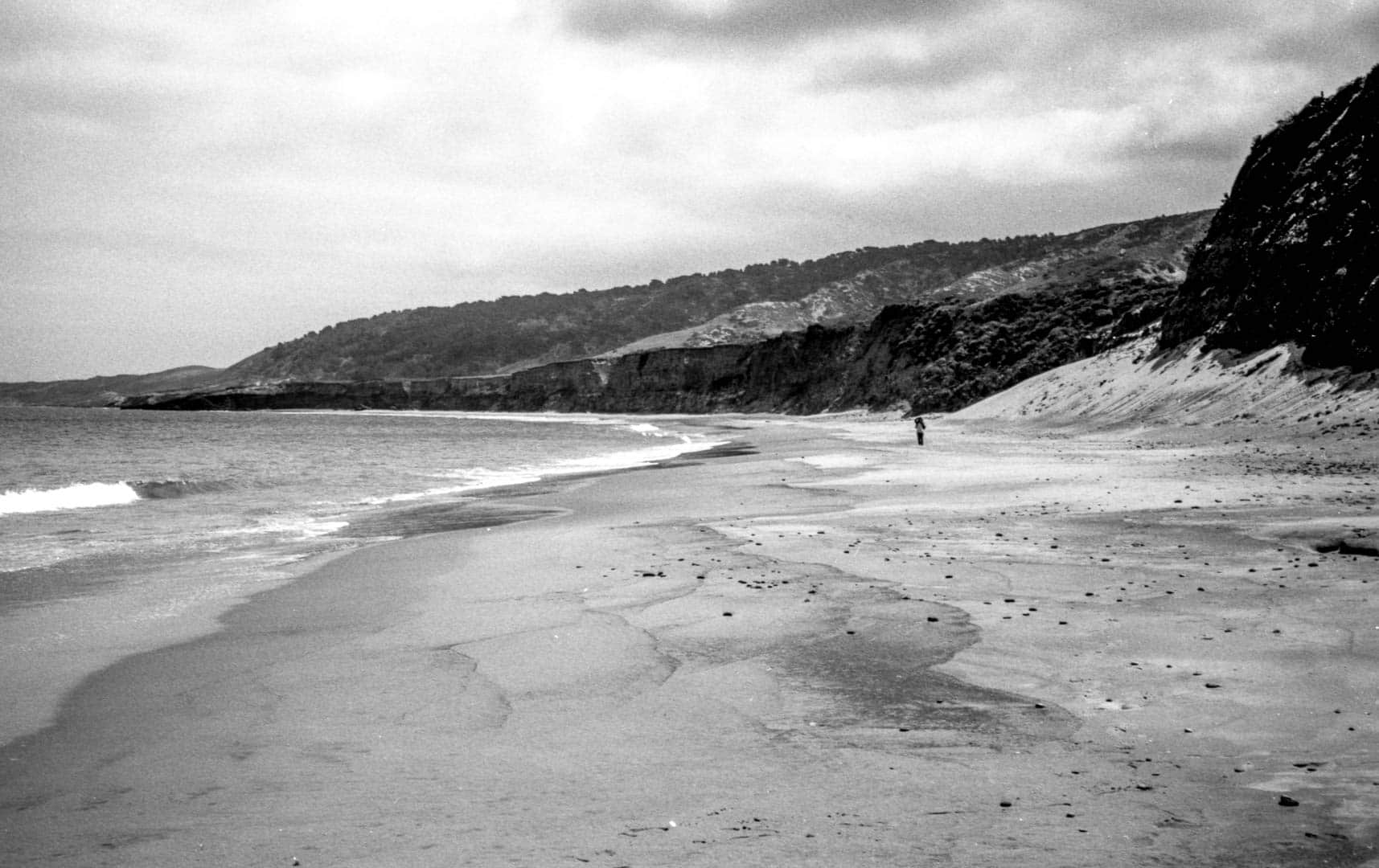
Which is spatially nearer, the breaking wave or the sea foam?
the sea foam

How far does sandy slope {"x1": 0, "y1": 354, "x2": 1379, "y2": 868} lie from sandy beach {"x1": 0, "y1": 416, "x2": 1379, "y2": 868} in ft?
0.09

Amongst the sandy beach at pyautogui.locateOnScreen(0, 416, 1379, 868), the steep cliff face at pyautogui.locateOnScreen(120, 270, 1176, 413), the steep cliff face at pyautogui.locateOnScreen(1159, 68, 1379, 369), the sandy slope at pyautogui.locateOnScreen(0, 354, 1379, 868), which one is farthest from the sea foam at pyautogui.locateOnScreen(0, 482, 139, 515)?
the steep cliff face at pyautogui.locateOnScreen(120, 270, 1176, 413)

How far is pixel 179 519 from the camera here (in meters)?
19.5

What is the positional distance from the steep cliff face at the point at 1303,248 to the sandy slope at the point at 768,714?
67.1ft

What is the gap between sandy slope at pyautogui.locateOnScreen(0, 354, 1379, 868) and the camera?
4215 millimetres

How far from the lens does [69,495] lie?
2416cm

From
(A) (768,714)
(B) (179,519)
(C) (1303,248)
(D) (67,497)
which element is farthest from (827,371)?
(A) (768,714)

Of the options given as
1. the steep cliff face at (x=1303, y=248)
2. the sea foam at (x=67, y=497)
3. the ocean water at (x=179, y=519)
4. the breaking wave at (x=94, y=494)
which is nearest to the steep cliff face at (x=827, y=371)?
the steep cliff face at (x=1303, y=248)

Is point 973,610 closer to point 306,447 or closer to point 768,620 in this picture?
point 768,620

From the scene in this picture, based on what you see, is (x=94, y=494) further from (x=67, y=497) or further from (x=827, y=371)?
(x=827, y=371)

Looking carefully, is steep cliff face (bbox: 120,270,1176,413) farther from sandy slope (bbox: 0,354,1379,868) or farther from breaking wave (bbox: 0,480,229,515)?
sandy slope (bbox: 0,354,1379,868)

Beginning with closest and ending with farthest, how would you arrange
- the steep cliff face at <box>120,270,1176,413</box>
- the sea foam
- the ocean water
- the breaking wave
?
the ocean water < the sea foam < the breaking wave < the steep cliff face at <box>120,270,1176,413</box>

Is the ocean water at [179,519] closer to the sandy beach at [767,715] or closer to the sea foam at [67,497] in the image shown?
the sea foam at [67,497]

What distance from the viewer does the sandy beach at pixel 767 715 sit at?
421cm
